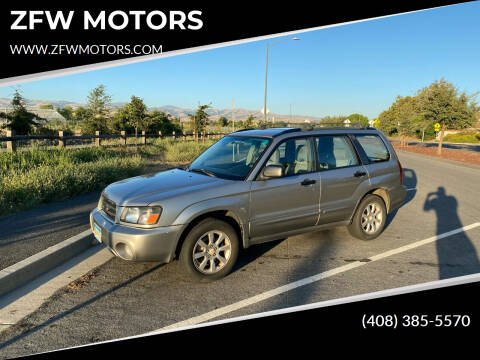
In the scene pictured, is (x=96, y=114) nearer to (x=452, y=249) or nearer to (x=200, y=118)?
(x=200, y=118)

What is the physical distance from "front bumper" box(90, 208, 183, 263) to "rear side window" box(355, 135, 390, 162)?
3450 millimetres

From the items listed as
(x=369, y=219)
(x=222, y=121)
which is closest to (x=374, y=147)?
(x=369, y=219)

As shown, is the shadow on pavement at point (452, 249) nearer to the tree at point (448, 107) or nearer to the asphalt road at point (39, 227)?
the asphalt road at point (39, 227)

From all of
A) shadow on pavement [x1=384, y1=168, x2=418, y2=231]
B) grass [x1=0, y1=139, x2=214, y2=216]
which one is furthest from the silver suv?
grass [x1=0, y1=139, x2=214, y2=216]

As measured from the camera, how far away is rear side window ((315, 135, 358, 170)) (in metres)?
5.16

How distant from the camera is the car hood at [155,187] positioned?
3955mm

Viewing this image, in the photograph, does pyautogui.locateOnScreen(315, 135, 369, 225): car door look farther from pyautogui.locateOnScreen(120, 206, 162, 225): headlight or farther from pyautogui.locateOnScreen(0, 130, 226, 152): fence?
pyautogui.locateOnScreen(0, 130, 226, 152): fence

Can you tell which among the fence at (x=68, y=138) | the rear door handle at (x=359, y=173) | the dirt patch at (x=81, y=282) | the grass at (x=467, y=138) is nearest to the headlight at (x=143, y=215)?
the dirt patch at (x=81, y=282)

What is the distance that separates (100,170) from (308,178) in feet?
21.5

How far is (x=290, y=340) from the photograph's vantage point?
3100 millimetres

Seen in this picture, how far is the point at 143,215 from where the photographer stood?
3863 millimetres

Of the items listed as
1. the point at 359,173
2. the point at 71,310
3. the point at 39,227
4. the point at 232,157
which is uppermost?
the point at 232,157

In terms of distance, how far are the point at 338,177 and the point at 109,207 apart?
124 inches

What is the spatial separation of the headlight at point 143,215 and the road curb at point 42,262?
1352mm
